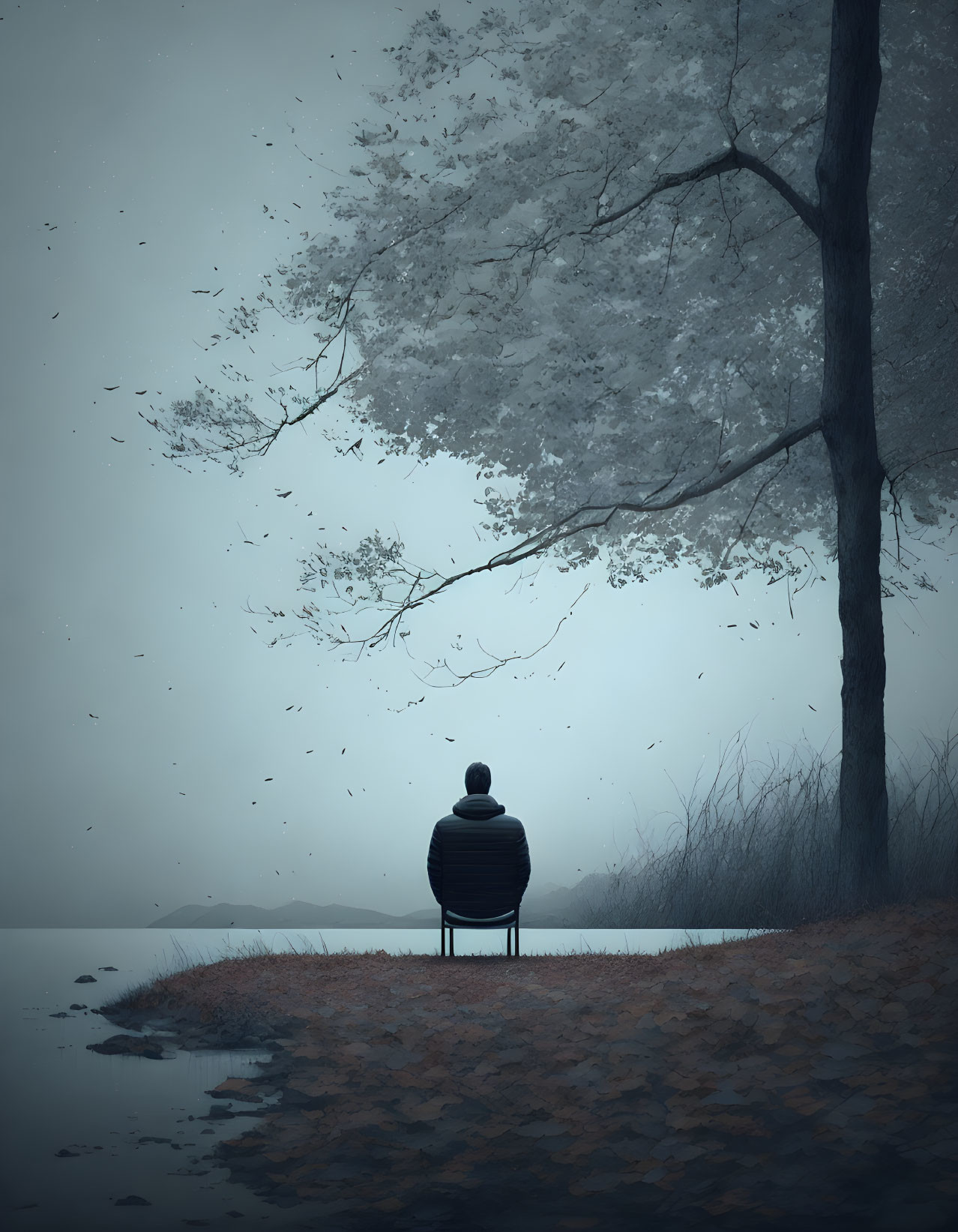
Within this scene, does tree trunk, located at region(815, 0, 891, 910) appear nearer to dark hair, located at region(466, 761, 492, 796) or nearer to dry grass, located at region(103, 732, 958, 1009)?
dry grass, located at region(103, 732, 958, 1009)

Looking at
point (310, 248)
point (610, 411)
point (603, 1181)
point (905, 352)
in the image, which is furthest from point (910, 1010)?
point (310, 248)

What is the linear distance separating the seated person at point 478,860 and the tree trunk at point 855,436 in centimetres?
226

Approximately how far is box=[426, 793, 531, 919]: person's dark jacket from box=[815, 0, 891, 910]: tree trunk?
2.26 meters

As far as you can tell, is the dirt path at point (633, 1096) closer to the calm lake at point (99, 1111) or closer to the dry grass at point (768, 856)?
the calm lake at point (99, 1111)

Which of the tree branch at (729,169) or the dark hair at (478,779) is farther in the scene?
the tree branch at (729,169)

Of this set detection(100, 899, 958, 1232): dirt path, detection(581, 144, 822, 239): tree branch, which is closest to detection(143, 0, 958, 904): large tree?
detection(581, 144, 822, 239): tree branch

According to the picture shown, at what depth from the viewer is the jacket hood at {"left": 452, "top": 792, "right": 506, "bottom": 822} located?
638 centimetres

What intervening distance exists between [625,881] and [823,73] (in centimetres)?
690

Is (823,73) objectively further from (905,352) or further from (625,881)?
(625,881)

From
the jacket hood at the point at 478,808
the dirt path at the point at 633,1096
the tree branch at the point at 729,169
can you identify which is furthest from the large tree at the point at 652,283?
the dirt path at the point at 633,1096

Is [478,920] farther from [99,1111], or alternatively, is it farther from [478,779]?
[99,1111]

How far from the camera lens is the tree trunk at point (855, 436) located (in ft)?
21.3

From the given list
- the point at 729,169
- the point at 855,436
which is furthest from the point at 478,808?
the point at 729,169

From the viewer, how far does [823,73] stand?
25.5 feet
